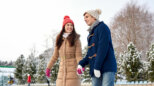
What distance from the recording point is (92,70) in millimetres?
3412

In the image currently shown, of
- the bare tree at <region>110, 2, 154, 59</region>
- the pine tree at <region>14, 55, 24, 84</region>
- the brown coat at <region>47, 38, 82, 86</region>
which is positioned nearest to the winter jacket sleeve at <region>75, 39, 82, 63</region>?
the brown coat at <region>47, 38, 82, 86</region>

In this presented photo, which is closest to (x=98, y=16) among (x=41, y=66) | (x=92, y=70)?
(x=92, y=70)

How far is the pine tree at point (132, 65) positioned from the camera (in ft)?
53.2

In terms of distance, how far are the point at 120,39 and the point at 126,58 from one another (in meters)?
11.4

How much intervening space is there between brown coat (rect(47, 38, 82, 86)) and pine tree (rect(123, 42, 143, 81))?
39.6ft

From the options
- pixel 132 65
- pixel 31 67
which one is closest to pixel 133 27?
pixel 132 65

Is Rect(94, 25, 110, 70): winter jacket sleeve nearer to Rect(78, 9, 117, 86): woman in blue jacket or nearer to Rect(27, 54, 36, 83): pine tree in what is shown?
Rect(78, 9, 117, 86): woman in blue jacket

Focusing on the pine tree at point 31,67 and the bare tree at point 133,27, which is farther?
the pine tree at point 31,67

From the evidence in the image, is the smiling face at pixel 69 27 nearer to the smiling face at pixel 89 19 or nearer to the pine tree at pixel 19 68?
the smiling face at pixel 89 19

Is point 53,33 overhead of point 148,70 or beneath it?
overhead

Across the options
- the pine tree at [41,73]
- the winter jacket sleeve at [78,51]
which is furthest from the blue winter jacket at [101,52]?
the pine tree at [41,73]

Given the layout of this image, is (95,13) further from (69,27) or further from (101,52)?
(69,27)

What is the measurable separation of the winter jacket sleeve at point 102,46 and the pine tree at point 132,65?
526 inches

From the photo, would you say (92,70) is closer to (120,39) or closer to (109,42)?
(109,42)
